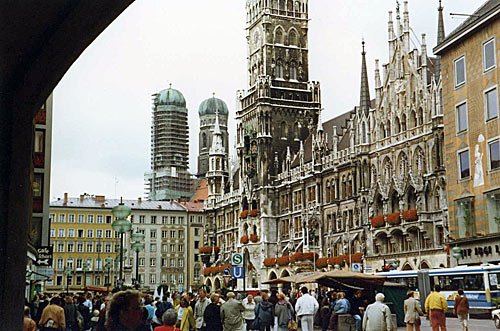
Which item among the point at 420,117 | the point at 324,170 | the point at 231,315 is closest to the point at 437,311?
the point at 231,315

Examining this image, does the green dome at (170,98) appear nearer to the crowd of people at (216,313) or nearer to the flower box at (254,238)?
the flower box at (254,238)

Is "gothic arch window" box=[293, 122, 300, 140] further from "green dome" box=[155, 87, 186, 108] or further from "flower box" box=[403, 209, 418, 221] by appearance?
"green dome" box=[155, 87, 186, 108]

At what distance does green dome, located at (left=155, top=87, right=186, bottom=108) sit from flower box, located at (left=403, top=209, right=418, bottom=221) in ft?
331

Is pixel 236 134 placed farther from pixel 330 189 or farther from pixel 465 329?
pixel 465 329

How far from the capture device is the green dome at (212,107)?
552ft

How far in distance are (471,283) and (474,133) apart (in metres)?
7.46

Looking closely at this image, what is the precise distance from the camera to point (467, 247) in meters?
40.0

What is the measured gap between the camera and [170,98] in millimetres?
154000

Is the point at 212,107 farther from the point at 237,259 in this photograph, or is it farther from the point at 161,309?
the point at 161,309

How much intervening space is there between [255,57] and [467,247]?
179ft

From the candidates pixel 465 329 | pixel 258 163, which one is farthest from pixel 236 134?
pixel 465 329

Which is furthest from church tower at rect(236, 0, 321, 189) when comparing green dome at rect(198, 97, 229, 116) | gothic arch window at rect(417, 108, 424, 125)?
green dome at rect(198, 97, 229, 116)

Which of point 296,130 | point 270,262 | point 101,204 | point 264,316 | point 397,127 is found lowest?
point 264,316

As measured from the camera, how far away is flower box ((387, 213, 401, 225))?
58.4 meters
